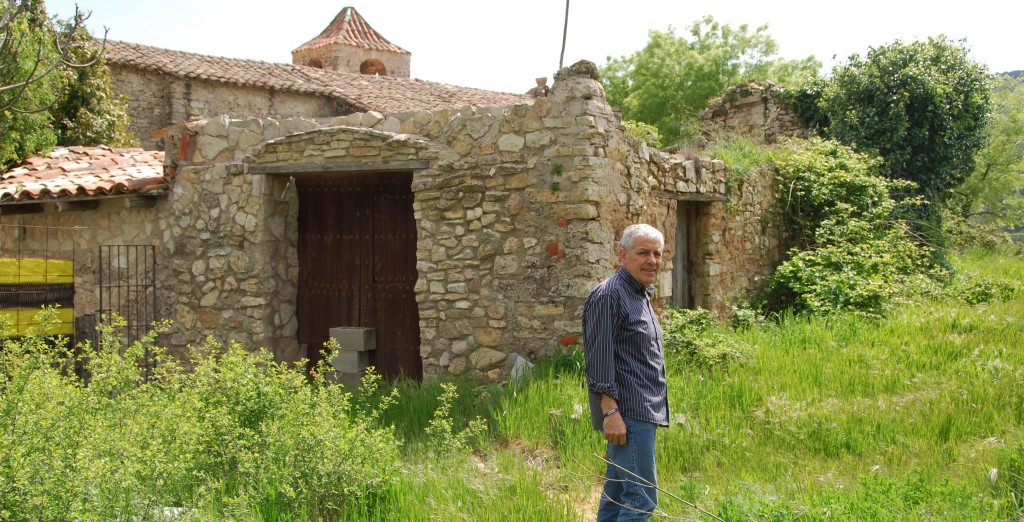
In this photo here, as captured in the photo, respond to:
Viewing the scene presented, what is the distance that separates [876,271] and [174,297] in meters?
7.71

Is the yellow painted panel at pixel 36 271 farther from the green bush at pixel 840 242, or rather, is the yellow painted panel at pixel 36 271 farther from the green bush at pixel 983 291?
the green bush at pixel 983 291

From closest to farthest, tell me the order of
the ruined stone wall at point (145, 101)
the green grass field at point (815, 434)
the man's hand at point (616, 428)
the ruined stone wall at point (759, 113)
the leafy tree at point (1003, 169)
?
the man's hand at point (616, 428), the green grass field at point (815, 434), the ruined stone wall at point (759, 113), the ruined stone wall at point (145, 101), the leafy tree at point (1003, 169)

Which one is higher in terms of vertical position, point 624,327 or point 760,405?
point 624,327

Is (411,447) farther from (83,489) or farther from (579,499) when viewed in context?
(83,489)

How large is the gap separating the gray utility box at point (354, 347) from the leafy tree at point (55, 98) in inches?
188

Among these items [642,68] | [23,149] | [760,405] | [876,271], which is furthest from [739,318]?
[642,68]

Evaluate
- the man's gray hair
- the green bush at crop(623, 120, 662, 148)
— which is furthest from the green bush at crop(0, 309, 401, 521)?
the green bush at crop(623, 120, 662, 148)

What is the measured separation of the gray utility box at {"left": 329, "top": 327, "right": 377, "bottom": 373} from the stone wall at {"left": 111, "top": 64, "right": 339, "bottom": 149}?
9289 millimetres

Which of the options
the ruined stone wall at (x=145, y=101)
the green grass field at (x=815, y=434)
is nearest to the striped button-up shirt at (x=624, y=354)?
the green grass field at (x=815, y=434)

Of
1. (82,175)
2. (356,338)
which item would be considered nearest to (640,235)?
(356,338)

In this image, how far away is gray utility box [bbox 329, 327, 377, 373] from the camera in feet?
26.5

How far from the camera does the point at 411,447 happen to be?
18.4 feet

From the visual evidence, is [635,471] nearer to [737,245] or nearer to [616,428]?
[616,428]

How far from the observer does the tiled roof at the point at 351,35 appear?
23797 mm
